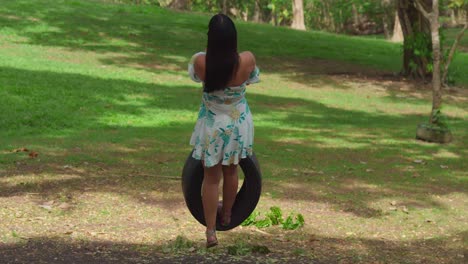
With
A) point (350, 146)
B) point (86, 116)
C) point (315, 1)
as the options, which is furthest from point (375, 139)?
point (315, 1)

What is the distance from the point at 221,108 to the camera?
20.0 ft

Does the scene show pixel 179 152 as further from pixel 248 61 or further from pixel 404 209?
pixel 248 61

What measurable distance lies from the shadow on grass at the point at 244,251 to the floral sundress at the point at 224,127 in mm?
896

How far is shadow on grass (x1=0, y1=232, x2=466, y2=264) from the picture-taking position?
6641 mm

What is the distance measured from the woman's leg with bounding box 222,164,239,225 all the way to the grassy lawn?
1.21 ft

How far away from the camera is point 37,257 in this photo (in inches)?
260

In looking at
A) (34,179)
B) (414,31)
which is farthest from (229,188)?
(414,31)

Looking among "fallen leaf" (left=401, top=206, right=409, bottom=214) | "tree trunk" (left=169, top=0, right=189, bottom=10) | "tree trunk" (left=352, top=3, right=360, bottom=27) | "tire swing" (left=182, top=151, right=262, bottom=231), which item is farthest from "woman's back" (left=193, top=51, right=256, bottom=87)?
"tree trunk" (left=352, top=3, right=360, bottom=27)

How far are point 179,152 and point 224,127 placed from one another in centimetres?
652

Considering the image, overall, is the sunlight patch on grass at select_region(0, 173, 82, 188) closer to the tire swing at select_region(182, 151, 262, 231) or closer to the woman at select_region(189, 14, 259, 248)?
the tire swing at select_region(182, 151, 262, 231)

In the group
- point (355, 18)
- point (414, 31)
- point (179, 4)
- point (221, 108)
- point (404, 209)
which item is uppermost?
point (221, 108)

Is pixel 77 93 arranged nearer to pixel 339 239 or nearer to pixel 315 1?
pixel 339 239

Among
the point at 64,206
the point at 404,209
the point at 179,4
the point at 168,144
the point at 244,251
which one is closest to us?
the point at 244,251

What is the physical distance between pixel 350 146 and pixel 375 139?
1151mm
